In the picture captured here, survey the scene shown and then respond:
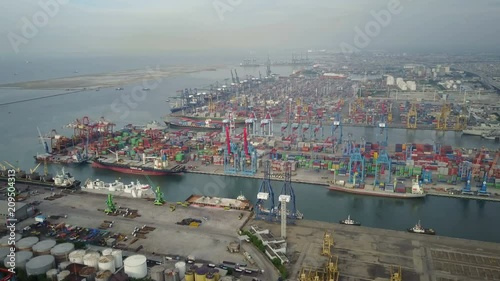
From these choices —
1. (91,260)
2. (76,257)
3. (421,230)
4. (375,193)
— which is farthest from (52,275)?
(375,193)

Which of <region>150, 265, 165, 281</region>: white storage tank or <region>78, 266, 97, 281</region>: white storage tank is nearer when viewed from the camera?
<region>78, 266, 97, 281</region>: white storage tank

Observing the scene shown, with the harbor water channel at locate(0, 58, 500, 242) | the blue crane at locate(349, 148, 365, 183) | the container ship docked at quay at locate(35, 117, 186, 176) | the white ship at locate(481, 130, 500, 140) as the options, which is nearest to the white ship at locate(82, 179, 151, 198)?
the harbor water channel at locate(0, 58, 500, 242)

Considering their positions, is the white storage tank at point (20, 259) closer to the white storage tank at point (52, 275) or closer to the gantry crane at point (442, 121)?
the white storage tank at point (52, 275)

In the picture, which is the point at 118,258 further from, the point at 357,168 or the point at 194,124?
the point at 194,124

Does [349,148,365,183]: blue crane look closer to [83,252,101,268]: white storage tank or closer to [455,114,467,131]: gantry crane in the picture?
[83,252,101,268]: white storage tank

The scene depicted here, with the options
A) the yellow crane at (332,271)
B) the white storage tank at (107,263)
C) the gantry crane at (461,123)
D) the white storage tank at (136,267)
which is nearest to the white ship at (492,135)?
the gantry crane at (461,123)

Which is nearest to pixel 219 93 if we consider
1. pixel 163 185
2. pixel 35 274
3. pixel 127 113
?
pixel 127 113
